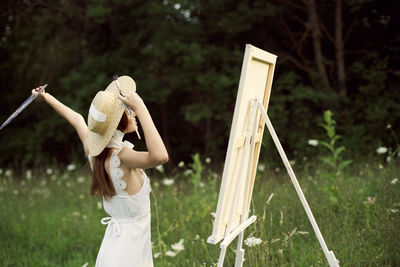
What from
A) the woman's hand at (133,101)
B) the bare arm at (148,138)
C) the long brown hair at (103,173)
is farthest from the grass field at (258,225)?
the woman's hand at (133,101)

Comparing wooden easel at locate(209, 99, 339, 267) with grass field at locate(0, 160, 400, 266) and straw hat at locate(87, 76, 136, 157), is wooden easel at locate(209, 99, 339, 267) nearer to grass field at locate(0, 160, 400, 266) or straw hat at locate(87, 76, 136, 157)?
grass field at locate(0, 160, 400, 266)

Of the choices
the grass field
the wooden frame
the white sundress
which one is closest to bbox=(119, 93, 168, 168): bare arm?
the white sundress

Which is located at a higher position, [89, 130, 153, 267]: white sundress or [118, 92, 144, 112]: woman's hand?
[118, 92, 144, 112]: woman's hand

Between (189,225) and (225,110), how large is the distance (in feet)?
16.3

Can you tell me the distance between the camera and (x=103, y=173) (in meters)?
2.29

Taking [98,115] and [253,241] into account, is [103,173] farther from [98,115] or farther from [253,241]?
[253,241]

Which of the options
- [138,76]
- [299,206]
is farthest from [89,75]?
[299,206]

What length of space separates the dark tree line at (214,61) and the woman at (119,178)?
5504 millimetres

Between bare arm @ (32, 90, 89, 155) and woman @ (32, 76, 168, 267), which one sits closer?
woman @ (32, 76, 168, 267)

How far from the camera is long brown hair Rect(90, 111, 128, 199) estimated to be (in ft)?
7.52

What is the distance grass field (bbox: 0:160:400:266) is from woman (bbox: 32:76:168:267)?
0.68 metres

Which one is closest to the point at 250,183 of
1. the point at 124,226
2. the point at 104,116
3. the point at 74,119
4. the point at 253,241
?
the point at 253,241

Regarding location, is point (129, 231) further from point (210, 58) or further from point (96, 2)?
point (96, 2)

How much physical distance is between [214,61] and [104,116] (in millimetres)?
7187
